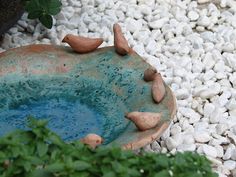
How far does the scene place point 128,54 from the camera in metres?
2.51

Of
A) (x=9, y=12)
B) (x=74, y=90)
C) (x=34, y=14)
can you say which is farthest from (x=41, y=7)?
(x=74, y=90)

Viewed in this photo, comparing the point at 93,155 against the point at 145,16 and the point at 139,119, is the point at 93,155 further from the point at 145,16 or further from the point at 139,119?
the point at 145,16

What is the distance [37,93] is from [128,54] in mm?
376

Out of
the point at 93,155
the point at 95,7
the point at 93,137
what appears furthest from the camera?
the point at 95,7

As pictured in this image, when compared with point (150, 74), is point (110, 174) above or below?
above

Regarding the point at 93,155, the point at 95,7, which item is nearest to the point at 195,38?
the point at 95,7

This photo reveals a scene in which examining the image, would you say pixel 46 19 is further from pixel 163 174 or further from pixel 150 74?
pixel 163 174

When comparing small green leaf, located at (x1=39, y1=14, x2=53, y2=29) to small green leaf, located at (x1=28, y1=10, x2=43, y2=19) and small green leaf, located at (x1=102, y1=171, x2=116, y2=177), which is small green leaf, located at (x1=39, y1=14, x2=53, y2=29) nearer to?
small green leaf, located at (x1=28, y1=10, x2=43, y2=19)

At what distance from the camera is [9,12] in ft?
9.09

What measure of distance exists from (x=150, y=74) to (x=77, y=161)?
36.8 inches

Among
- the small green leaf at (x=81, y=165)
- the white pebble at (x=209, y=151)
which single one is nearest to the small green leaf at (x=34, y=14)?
the white pebble at (x=209, y=151)

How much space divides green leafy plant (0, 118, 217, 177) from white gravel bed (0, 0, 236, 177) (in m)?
0.86

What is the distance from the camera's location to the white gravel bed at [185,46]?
2.46m

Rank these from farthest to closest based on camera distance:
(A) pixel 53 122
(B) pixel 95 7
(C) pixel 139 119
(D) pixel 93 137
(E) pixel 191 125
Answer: (B) pixel 95 7, (E) pixel 191 125, (A) pixel 53 122, (C) pixel 139 119, (D) pixel 93 137
